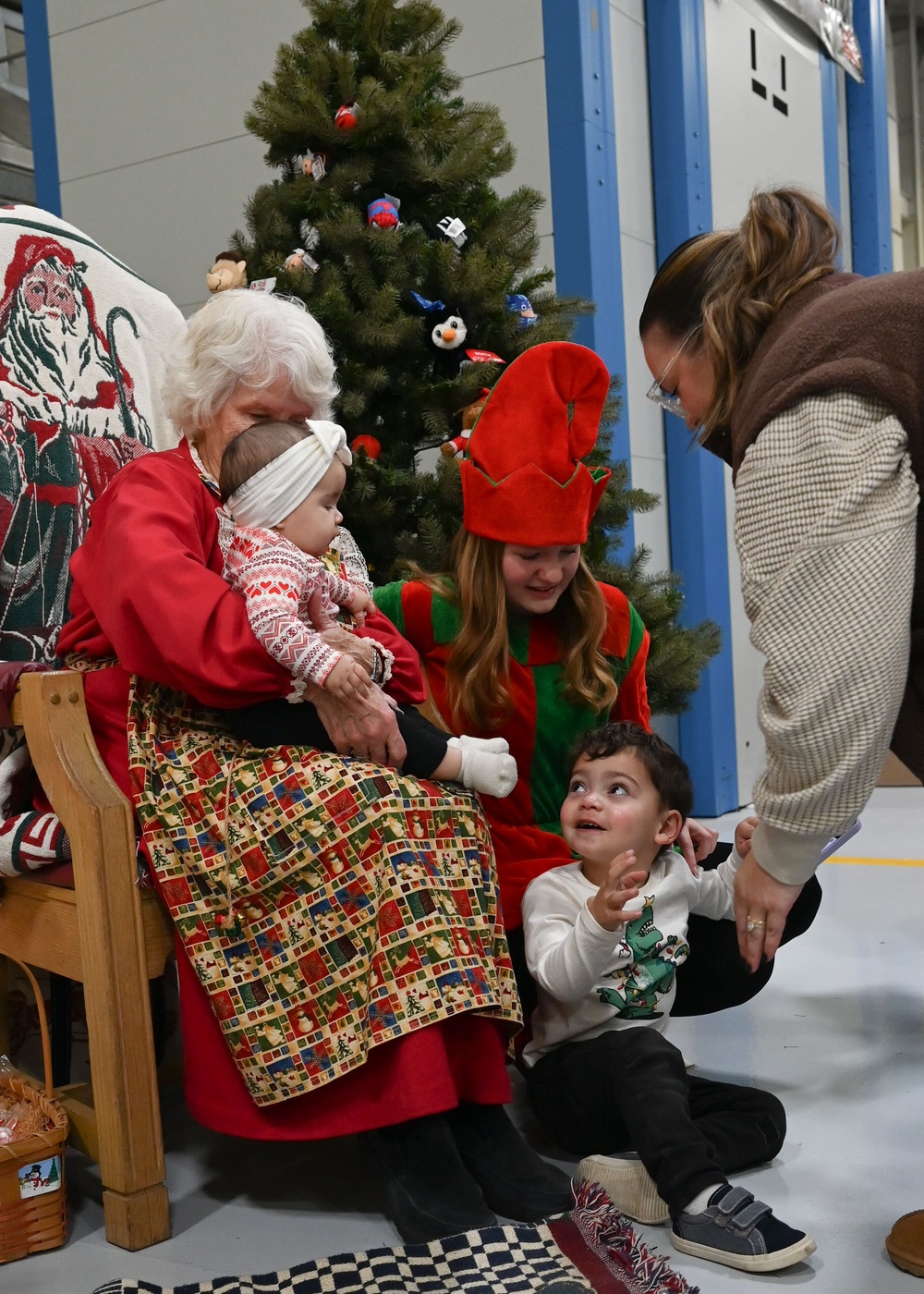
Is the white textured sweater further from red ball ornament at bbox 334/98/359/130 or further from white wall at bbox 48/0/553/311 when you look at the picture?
white wall at bbox 48/0/553/311

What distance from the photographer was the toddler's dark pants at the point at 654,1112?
5.59ft

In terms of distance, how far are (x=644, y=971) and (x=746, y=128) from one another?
14.4 ft

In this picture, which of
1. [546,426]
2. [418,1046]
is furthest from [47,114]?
[418,1046]

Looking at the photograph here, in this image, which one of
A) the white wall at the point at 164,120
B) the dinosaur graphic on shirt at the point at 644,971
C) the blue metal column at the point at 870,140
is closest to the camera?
the dinosaur graphic on shirt at the point at 644,971

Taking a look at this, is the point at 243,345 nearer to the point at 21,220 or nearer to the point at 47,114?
the point at 21,220

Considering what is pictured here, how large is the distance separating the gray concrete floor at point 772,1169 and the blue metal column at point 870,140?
5517 mm

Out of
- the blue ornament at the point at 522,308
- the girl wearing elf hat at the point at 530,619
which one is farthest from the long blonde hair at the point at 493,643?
the blue ornament at the point at 522,308

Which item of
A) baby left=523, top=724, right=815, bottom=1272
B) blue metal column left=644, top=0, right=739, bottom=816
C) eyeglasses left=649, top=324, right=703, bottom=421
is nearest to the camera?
eyeglasses left=649, top=324, right=703, bottom=421

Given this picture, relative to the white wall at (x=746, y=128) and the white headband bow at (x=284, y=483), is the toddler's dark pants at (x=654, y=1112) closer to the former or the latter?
the white headband bow at (x=284, y=483)

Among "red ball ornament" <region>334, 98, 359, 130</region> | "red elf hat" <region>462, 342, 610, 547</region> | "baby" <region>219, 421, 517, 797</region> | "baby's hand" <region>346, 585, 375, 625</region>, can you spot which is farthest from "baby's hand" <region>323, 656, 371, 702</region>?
"red ball ornament" <region>334, 98, 359, 130</region>

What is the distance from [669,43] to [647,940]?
3853 mm

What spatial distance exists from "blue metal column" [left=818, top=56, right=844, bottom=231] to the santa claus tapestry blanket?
15.4 feet

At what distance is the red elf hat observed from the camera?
7.41 ft

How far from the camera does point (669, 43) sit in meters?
4.73
